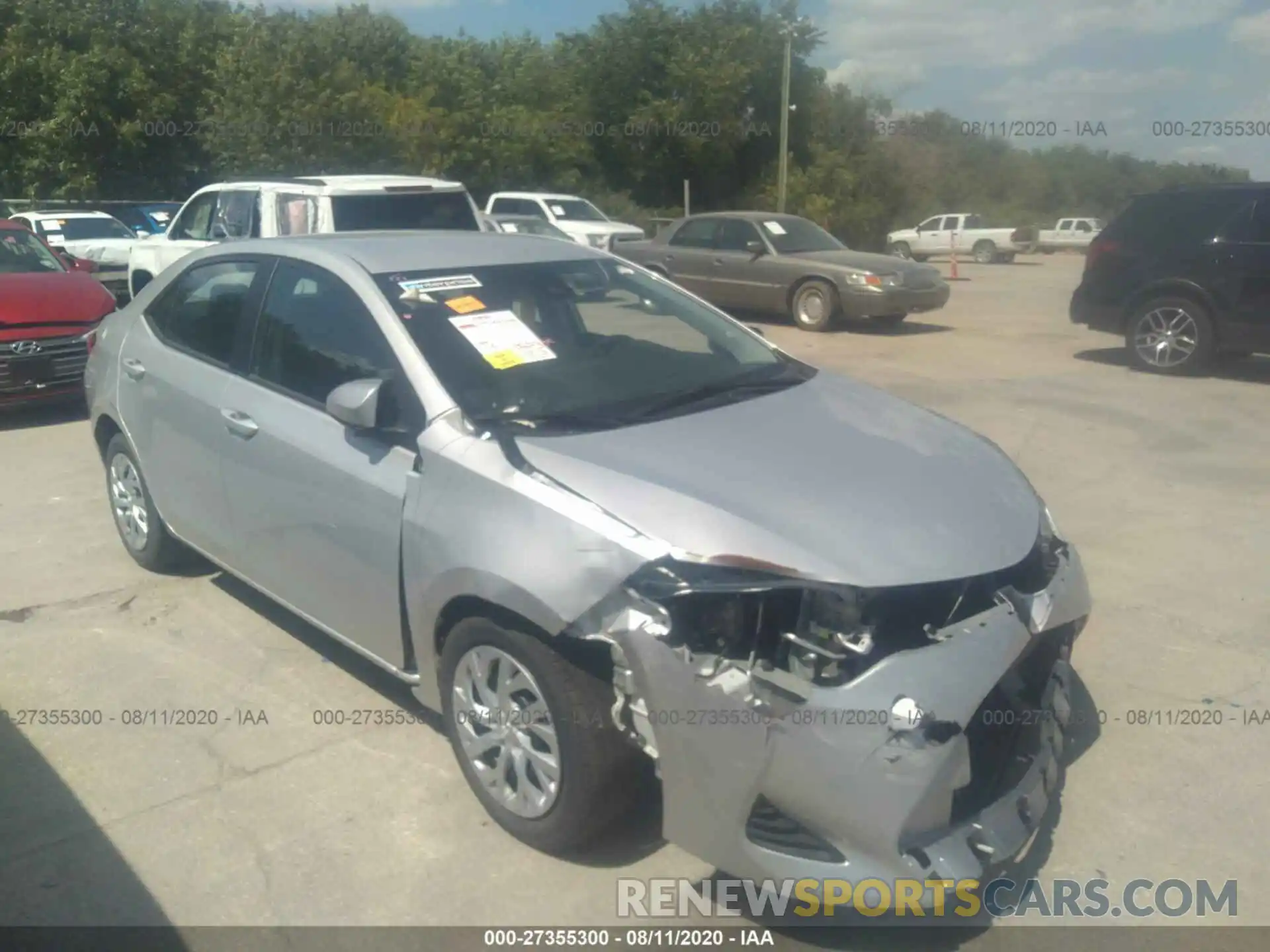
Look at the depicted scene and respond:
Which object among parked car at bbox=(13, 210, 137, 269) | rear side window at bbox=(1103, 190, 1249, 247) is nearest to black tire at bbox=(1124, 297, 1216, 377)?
rear side window at bbox=(1103, 190, 1249, 247)

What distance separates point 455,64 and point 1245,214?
25.5 metres

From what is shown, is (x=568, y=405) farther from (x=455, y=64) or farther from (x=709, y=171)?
(x=709, y=171)

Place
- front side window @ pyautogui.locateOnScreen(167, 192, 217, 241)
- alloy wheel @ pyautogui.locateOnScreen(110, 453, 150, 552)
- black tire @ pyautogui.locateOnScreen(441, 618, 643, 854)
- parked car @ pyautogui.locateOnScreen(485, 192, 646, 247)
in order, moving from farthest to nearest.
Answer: parked car @ pyautogui.locateOnScreen(485, 192, 646, 247) < front side window @ pyautogui.locateOnScreen(167, 192, 217, 241) < alloy wheel @ pyautogui.locateOnScreen(110, 453, 150, 552) < black tire @ pyautogui.locateOnScreen(441, 618, 643, 854)

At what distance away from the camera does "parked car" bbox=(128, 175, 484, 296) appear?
10.1 m

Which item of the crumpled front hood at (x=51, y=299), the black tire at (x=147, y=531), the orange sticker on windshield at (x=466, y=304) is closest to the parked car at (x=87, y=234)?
the crumpled front hood at (x=51, y=299)

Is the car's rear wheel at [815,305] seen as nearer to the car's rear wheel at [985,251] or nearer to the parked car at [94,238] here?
the parked car at [94,238]

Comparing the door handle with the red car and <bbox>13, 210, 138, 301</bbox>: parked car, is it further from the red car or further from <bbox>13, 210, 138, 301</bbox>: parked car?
<bbox>13, 210, 138, 301</bbox>: parked car

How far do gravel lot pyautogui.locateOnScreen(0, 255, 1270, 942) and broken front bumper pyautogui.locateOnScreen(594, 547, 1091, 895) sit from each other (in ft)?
1.88

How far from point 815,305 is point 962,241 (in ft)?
77.5

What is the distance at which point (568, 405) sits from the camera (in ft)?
12.2

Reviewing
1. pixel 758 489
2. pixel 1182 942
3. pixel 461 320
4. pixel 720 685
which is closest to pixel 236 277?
pixel 461 320

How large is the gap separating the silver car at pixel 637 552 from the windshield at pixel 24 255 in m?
6.15

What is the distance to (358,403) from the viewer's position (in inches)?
141

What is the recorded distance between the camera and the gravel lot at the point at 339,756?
10.7ft
